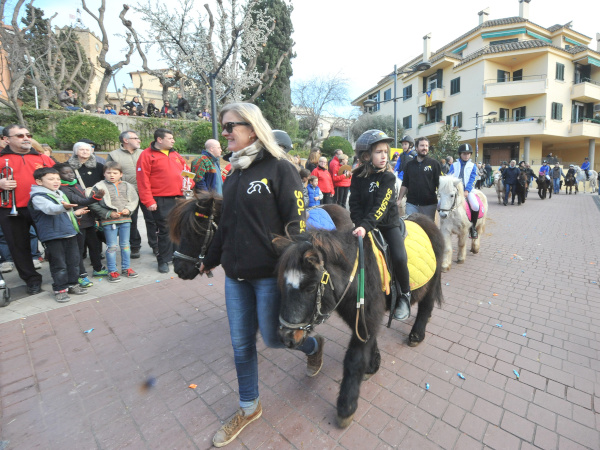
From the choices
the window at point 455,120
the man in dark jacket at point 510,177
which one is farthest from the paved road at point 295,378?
the window at point 455,120

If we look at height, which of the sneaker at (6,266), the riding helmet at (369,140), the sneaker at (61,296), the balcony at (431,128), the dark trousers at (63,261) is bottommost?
the sneaker at (61,296)

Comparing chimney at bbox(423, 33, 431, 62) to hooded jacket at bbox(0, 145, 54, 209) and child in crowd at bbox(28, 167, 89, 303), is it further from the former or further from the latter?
child in crowd at bbox(28, 167, 89, 303)

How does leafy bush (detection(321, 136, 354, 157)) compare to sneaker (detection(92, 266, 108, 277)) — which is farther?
leafy bush (detection(321, 136, 354, 157))

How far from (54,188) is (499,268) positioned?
7765mm

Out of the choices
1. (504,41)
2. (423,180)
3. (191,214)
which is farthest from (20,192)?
(504,41)

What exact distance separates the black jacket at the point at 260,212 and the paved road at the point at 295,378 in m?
1.35

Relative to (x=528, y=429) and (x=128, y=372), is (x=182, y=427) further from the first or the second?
(x=528, y=429)

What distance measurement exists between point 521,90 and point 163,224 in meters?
36.8

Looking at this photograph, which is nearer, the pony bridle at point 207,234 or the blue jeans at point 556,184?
the pony bridle at point 207,234

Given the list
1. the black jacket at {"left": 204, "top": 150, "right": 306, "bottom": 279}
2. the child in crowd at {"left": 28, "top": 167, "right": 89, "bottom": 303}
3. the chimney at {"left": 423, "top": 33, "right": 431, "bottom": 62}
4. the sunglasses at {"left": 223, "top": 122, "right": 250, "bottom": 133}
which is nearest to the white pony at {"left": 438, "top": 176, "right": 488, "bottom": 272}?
the black jacket at {"left": 204, "top": 150, "right": 306, "bottom": 279}

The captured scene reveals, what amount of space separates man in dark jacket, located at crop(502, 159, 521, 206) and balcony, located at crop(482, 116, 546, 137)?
1889cm

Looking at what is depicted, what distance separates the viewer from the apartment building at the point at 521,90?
29.5m

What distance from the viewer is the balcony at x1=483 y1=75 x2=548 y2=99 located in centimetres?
2927

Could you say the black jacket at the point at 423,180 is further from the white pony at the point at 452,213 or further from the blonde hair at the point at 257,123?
the blonde hair at the point at 257,123
